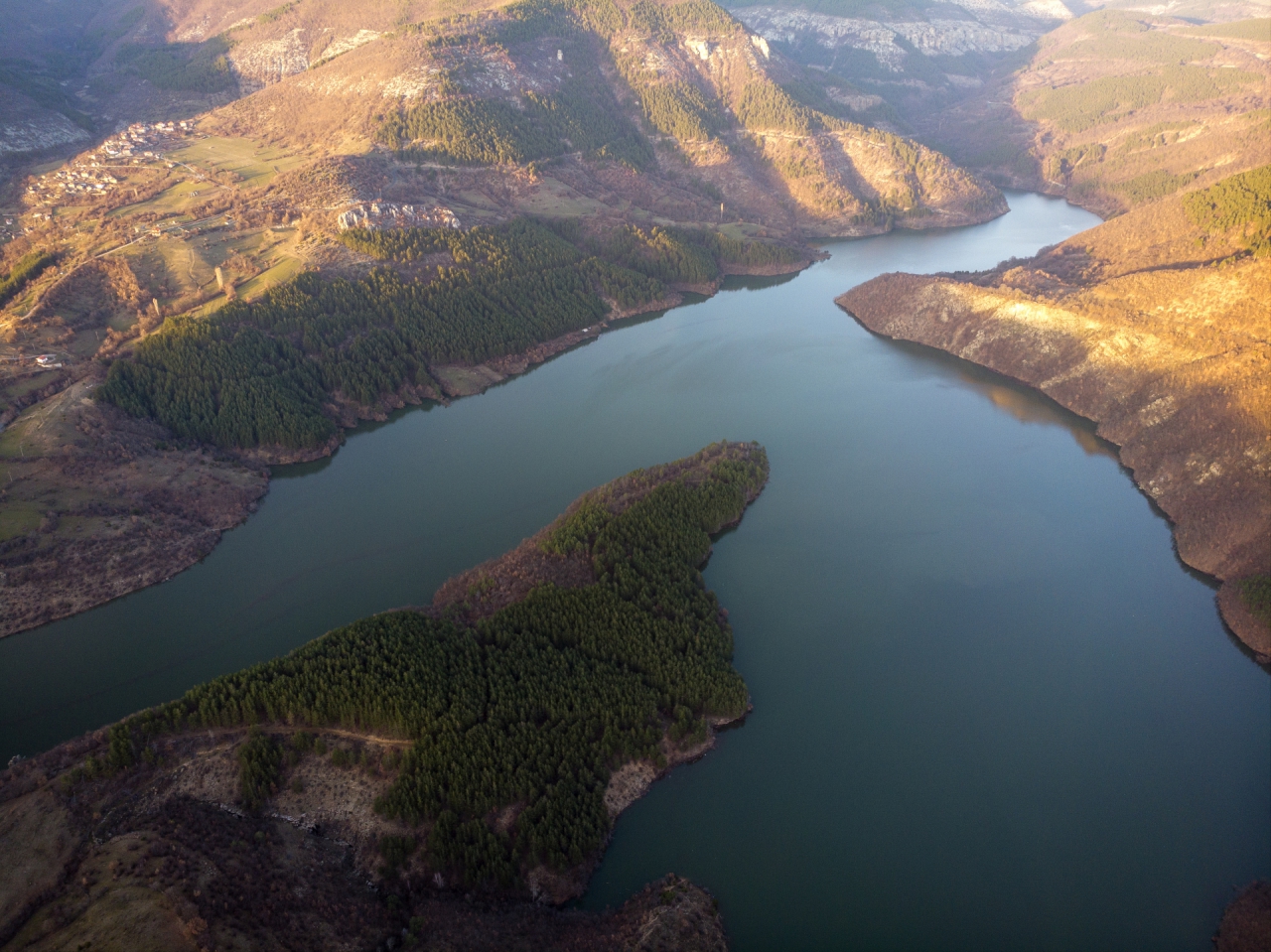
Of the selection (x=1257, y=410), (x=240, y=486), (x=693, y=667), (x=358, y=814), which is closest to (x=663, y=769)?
(x=693, y=667)

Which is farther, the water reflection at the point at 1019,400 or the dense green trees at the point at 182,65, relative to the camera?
the dense green trees at the point at 182,65

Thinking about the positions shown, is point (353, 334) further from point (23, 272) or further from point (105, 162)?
point (105, 162)

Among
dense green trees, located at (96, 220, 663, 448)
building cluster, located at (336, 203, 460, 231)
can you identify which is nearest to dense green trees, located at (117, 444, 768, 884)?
dense green trees, located at (96, 220, 663, 448)

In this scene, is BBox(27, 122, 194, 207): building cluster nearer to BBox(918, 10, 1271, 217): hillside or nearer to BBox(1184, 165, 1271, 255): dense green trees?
BBox(1184, 165, 1271, 255): dense green trees

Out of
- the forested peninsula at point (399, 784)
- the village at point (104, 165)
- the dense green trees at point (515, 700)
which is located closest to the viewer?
A: the forested peninsula at point (399, 784)

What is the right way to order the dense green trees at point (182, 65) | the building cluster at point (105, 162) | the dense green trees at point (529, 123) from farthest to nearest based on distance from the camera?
the dense green trees at point (182, 65), the dense green trees at point (529, 123), the building cluster at point (105, 162)

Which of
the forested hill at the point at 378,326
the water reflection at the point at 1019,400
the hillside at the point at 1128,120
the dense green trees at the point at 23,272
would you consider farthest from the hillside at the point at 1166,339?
the dense green trees at the point at 23,272

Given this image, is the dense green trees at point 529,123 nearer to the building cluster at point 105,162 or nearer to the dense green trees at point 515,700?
the building cluster at point 105,162

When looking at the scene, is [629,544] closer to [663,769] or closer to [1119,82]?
[663,769]
